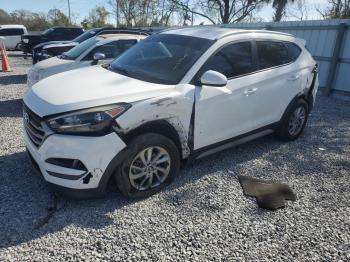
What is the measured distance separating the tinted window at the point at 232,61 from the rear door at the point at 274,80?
0.21 meters

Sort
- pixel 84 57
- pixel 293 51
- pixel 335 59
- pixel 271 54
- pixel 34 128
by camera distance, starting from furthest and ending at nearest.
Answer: pixel 335 59 < pixel 84 57 < pixel 293 51 < pixel 271 54 < pixel 34 128

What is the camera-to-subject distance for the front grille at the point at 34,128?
308cm

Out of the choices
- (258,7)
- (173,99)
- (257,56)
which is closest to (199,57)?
(173,99)

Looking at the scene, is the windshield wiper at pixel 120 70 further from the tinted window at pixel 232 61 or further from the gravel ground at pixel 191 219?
the gravel ground at pixel 191 219

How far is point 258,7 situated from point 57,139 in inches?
1072

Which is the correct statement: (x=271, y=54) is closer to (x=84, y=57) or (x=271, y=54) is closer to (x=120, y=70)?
(x=120, y=70)

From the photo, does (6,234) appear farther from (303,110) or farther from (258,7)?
(258,7)

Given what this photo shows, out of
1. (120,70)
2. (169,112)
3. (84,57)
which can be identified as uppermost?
(120,70)

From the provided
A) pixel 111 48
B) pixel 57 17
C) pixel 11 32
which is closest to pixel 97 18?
pixel 57 17

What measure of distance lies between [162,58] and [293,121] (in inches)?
103

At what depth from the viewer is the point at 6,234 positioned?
287 cm

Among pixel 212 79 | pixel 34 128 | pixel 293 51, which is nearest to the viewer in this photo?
pixel 34 128

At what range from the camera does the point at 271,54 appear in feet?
15.4

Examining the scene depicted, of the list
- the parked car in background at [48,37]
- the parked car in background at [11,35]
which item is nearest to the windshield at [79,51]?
the parked car in background at [48,37]
